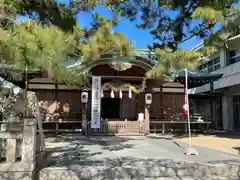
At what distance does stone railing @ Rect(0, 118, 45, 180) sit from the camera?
5441mm

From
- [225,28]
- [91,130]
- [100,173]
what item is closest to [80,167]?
[100,173]

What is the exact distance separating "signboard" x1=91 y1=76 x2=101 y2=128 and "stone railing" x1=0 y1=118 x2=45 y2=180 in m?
8.54

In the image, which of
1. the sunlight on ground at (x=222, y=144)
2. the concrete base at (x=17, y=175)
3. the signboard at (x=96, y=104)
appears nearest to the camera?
the concrete base at (x=17, y=175)

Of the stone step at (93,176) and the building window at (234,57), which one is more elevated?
the building window at (234,57)

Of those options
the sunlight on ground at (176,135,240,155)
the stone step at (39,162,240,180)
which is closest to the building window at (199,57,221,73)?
the sunlight on ground at (176,135,240,155)

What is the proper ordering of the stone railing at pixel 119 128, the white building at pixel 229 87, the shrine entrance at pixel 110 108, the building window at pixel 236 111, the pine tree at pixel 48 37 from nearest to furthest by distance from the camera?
the pine tree at pixel 48 37 → the stone railing at pixel 119 128 → the shrine entrance at pixel 110 108 → the white building at pixel 229 87 → the building window at pixel 236 111

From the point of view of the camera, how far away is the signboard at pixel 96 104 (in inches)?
564

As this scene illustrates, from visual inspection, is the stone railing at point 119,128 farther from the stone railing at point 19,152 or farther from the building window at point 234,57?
the stone railing at point 19,152

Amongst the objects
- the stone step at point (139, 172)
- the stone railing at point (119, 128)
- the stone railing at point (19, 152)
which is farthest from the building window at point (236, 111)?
the stone railing at point (19, 152)

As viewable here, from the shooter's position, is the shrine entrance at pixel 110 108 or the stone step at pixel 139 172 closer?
the stone step at pixel 139 172

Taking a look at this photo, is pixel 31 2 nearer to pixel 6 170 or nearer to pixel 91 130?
pixel 6 170

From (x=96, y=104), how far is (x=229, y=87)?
11.2 m

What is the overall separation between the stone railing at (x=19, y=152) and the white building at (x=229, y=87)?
15.8m

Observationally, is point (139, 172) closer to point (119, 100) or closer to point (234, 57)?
point (119, 100)
